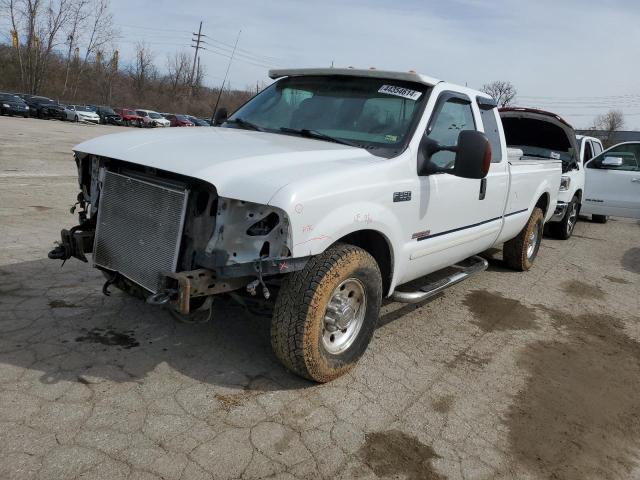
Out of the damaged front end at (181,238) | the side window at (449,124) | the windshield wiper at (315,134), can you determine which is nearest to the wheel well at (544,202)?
the side window at (449,124)

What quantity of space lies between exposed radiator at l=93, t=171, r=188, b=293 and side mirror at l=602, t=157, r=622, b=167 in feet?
29.8

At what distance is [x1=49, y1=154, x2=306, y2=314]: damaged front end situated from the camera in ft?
9.62

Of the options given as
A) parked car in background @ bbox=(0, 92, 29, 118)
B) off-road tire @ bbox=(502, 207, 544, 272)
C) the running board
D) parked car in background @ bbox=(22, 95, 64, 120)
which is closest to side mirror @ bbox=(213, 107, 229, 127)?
the running board

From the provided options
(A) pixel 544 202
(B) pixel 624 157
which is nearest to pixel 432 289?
(A) pixel 544 202

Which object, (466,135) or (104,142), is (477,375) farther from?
(104,142)

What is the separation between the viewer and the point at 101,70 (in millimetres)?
71375

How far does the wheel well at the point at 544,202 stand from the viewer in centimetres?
699

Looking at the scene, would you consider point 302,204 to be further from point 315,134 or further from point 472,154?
point 472,154

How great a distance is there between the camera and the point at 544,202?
7094 mm

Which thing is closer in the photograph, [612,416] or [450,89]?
[612,416]

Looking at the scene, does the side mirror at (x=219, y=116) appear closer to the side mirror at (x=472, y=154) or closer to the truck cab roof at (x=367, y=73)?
the truck cab roof at (x=367, y=73)

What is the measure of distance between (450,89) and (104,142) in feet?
8.99

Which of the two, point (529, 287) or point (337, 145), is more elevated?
point (337, 145)

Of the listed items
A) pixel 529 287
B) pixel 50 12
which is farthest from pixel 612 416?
pixel 50 12
